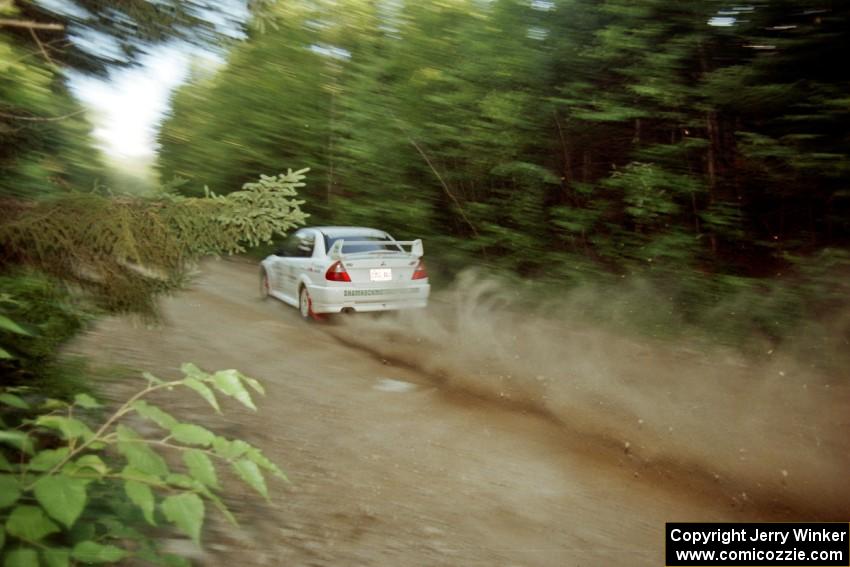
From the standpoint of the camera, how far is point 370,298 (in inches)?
384

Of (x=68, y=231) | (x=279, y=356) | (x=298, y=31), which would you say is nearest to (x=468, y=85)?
(x=298, y=31)

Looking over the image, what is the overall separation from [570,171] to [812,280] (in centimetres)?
373

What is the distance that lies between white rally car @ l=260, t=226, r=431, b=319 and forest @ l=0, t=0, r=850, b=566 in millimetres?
1004

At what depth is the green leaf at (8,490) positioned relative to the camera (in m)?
1.92

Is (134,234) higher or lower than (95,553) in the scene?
higher

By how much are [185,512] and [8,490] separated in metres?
0.58

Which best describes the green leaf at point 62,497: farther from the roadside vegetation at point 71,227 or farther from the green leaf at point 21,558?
the roadside vegetation at point 71,227

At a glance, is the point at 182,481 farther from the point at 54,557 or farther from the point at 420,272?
the point at 420,272

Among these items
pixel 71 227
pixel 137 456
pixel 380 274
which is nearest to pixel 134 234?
pixel 71 227

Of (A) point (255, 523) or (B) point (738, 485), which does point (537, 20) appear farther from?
(A) point (255, 523)

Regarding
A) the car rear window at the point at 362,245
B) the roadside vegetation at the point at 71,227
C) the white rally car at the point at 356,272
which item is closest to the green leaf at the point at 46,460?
the roadside vegetation at the point at 71,227

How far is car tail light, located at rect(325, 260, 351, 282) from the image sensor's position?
9724mm

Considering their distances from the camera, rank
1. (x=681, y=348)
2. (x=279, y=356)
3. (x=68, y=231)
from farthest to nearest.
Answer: (x=279, y=356), (x=681, y=348), (x=68, y=231)

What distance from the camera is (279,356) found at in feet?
27.8
